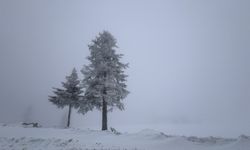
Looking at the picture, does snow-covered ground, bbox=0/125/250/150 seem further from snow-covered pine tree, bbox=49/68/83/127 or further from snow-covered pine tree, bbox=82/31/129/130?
snow-covered pine tree, bbox=49/68/83/127

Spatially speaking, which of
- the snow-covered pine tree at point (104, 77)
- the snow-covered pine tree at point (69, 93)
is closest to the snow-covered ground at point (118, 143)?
the snow-covered pine tree at point (104, 77)

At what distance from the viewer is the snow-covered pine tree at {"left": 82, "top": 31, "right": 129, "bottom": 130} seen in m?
30.0

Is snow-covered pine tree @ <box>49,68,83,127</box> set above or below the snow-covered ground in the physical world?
above

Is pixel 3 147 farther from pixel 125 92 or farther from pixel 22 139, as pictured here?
pixel 125 92

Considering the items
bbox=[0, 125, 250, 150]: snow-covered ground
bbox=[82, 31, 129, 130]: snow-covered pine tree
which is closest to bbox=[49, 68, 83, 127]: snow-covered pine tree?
bbox=[82, 31, 129, 130]: snow-covered pine tree

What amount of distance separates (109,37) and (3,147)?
19140 mm

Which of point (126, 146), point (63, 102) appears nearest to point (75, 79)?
point (63, 102)

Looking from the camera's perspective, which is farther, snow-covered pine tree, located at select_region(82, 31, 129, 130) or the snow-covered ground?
snow-covered pine tree, located at select_region(82, 31, 129, 130)

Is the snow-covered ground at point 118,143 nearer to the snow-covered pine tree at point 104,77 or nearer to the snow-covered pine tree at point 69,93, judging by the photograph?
the snow-covered pine tree at point 104,77

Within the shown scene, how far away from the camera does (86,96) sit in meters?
31.0

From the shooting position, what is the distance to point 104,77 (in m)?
31.0

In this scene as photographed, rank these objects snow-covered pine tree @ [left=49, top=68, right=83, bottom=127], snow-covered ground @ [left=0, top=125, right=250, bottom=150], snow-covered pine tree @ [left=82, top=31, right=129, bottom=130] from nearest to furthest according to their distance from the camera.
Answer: snow-covered ground @ [left=0, top=125, right=250, bottom=150], snow-covered pine tree @ [left=82, top=31, right=129, bottom=130], snow-covered pine tree @ [left=49, top=68, right=83, bottom=127]

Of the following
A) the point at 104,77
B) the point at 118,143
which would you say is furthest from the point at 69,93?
the point at 118,143

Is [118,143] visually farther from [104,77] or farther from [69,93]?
→ [69,93]
